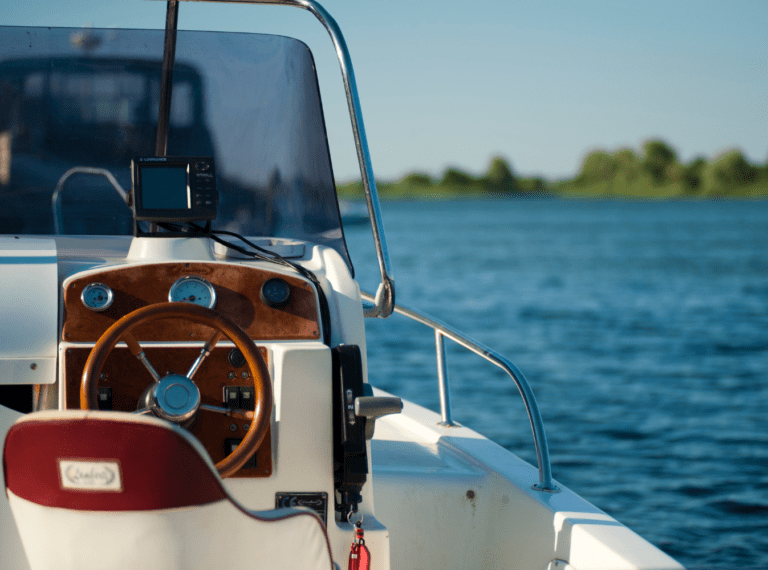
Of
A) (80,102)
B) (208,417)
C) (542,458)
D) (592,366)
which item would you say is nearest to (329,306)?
(208,417)

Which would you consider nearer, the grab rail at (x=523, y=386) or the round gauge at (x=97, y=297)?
the round gauge at (x=97, y=297)

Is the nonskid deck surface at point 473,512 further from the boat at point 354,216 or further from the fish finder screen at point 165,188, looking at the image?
the boat at point 354,216

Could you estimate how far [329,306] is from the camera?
2.33 m

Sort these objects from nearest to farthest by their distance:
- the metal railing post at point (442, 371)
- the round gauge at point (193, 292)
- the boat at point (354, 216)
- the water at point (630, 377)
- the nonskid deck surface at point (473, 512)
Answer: the round gauge at point (193, 292) → the nonskid deck surface at point (473, 512) → the metal railing post at point (442, 371) → the water at point (630, 377) → the boat at point (354, 216)

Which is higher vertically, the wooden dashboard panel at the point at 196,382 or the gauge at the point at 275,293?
the gauge at the point at 275,293

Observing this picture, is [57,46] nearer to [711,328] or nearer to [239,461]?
[239,461]

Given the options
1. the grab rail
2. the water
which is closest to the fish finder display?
the grab rail

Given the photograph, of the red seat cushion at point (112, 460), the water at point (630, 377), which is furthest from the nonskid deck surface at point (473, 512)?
the water at point (630, 377)

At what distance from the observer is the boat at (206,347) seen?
1403 mm

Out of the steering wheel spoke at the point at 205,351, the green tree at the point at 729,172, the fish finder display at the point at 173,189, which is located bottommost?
the steering wheel spoke at the point at 205,351

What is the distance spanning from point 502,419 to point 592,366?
380cm

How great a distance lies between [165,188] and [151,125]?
481 mm

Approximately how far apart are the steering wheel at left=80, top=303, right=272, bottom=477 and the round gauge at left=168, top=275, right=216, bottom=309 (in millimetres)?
183

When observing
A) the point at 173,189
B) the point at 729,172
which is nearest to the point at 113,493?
the point at 173,189
